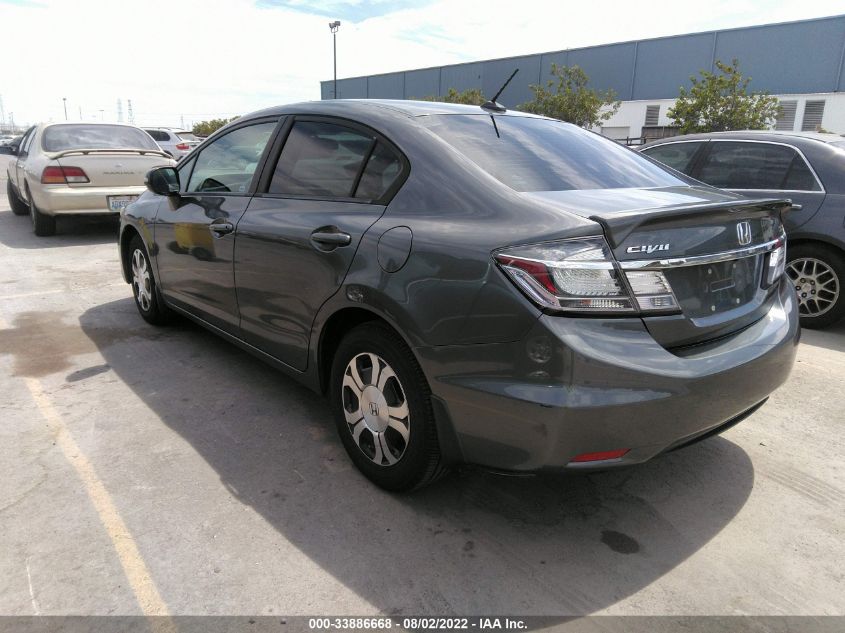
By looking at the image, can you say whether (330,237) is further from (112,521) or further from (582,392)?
(112,521)

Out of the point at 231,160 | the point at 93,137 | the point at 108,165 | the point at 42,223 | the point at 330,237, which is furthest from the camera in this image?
the point at 93,137

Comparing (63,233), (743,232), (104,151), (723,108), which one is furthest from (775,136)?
(723,108)

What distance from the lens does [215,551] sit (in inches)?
90.4

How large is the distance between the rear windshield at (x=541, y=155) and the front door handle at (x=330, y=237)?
23.7 inches

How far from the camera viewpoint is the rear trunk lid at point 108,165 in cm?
822

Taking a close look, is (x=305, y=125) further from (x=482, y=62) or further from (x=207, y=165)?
(x=482, y=62)

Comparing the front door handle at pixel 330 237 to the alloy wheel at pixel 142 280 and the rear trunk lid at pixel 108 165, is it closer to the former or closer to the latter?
the alloy wheel at pixel 142 280

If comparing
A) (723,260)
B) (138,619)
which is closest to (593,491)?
(723,260)

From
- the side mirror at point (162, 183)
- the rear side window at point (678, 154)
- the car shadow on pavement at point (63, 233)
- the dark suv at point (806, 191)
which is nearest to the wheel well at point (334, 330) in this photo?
the side mirror at point (162, 183)

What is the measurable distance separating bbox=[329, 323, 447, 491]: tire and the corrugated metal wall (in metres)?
42.6

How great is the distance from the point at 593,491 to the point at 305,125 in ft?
A: 7.53

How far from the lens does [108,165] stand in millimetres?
8367

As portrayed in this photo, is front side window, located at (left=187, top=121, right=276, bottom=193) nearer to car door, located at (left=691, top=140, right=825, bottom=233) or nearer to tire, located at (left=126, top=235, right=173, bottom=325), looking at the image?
tire, located at (left=126, top=235, right=173, bottom=325)

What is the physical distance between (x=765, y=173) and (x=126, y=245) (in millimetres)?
5549
